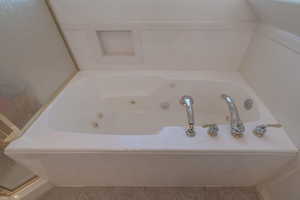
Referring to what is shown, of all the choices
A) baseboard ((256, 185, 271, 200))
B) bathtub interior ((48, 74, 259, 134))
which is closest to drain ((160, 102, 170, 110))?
bathtub interior ((48, 74, 259, 134))

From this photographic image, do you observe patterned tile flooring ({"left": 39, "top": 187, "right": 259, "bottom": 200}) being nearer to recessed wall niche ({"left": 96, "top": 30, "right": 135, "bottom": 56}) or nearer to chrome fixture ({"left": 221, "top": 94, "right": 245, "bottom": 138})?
A: chrome fixture ({"left": 221, "top": 94, "right": 245, "bottom": 138})

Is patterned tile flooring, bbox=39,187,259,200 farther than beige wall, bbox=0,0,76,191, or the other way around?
patterned tile flooring, bbox=39,187,259,200

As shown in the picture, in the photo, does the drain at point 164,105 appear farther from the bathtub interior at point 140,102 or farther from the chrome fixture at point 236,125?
the chrome fixture at point 236,125

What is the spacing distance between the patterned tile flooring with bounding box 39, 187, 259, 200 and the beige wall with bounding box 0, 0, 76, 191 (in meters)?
0.30

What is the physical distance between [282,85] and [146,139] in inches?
33.7

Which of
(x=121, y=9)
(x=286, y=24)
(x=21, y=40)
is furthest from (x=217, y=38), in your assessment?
(x=21, y=40)

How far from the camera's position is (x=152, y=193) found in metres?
0.98

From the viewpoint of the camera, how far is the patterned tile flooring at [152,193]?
37.8 inches

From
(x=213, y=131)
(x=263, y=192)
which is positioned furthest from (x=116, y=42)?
(x=263, y=192)

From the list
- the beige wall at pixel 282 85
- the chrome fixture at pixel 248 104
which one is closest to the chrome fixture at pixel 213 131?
the beige wall at pixel 282 85

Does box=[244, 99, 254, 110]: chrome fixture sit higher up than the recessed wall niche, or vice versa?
the recessed wall niche

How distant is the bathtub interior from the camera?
120cm

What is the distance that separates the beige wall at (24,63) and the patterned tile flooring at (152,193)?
0.98 ft

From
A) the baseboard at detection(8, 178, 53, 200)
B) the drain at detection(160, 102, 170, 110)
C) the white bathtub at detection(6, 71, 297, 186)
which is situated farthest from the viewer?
the drain at detection(160, 102, 170, 110)
